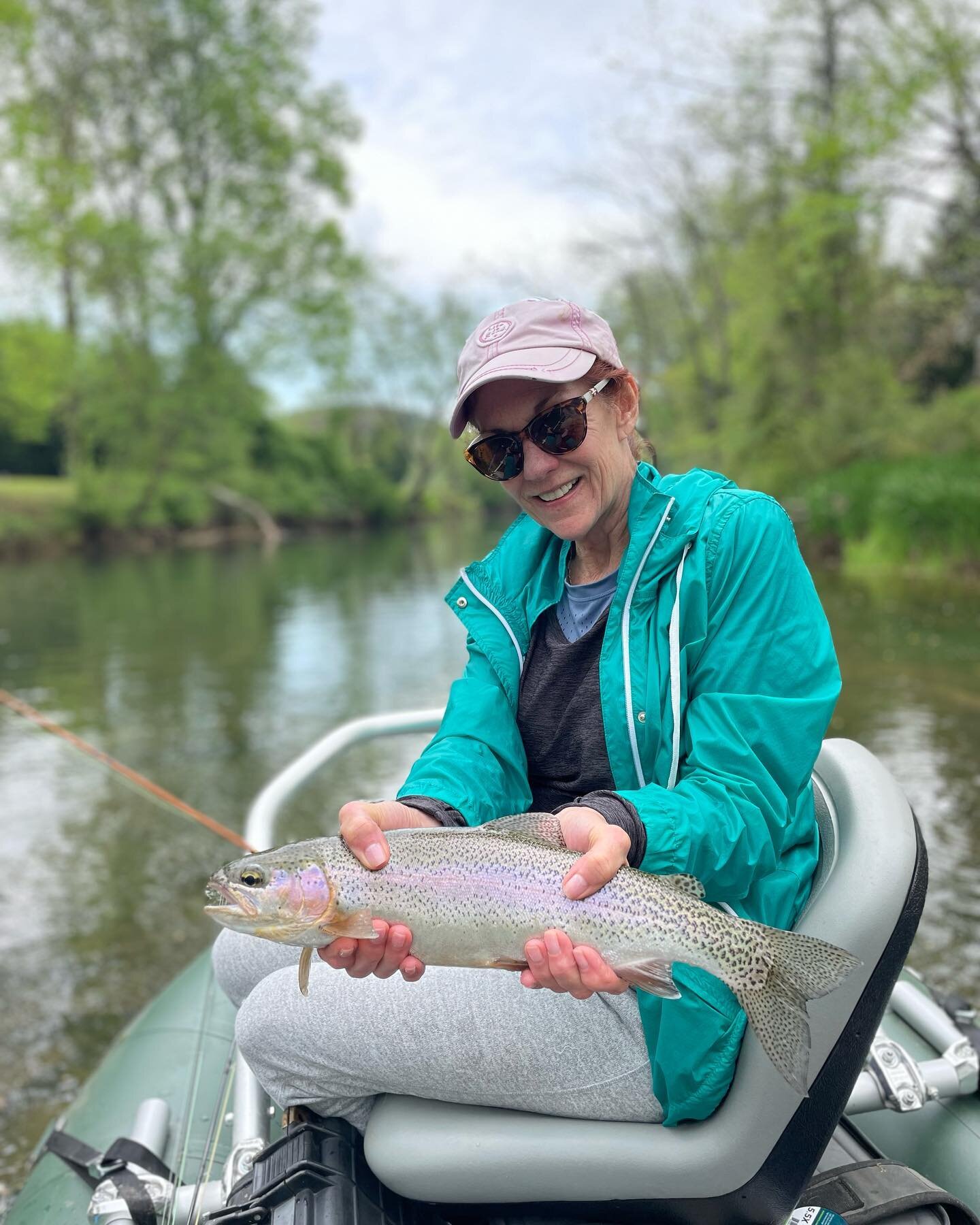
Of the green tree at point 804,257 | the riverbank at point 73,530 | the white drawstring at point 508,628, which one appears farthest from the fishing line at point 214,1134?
the riverbank at point 73,530

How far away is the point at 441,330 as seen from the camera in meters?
59.5

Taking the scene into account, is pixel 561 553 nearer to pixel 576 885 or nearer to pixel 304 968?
pixel 576 885

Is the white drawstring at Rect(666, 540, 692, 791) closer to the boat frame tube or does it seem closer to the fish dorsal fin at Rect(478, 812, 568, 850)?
the fish dorsal fin at Rect(478, 812, 568, 850)

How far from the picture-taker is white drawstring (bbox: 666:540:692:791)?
1.95 metres

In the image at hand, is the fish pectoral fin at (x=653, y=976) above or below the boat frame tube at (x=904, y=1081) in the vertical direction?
above

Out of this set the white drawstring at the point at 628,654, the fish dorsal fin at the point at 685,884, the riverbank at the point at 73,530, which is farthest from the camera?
the riverbank at the point at 73,530

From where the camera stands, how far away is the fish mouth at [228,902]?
5.90 ft

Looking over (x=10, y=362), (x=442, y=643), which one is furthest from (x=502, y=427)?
(x=10, y=362)

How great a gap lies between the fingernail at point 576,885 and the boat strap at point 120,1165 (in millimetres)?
1131

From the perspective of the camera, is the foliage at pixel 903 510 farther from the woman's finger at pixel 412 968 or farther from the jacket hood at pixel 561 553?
the woman's finger at pixel 412 968

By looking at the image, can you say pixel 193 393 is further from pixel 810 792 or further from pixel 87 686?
pixel 810 792

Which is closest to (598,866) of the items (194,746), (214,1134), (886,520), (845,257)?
(214,1134)

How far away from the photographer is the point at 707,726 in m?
1.87

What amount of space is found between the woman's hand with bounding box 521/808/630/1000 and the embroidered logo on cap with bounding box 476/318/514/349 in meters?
0.95
